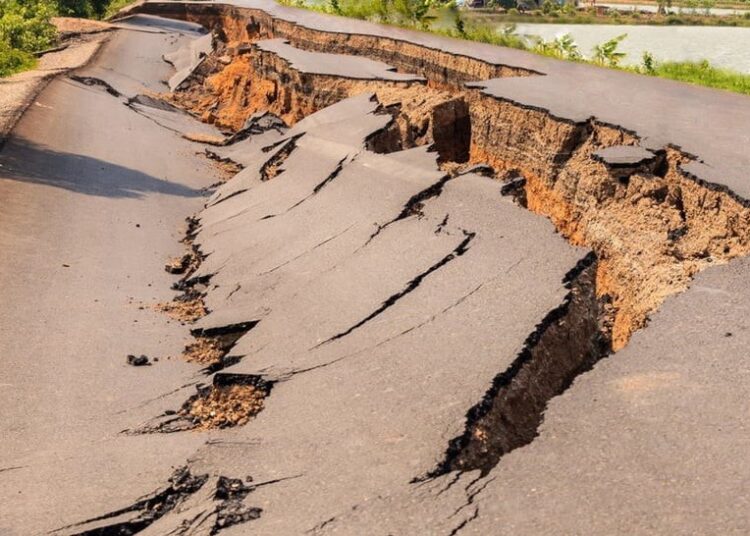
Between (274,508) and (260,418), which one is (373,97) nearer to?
(260,418)

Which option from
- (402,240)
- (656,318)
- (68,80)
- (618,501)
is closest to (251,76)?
(68,80)

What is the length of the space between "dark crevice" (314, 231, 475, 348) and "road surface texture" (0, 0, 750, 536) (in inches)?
1.1

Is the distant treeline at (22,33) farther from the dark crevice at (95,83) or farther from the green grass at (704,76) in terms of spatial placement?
the green grass at (704,76)

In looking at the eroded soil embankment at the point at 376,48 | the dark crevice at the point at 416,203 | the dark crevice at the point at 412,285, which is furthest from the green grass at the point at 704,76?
the dark crevice at the point at 412,285

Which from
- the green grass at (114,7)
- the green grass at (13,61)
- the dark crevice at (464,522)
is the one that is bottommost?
the dark crevice at (464,522)

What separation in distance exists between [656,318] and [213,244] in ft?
18.4

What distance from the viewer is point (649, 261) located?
6.57 m

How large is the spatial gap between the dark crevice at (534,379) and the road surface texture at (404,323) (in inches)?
0.7

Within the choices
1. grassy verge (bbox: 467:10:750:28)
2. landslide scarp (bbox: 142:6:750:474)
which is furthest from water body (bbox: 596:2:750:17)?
landslide scarp (bbox: 142:6:750:474)

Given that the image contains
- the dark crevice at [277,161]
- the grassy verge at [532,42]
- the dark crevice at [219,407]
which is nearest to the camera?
the dark crevice at [219,407]

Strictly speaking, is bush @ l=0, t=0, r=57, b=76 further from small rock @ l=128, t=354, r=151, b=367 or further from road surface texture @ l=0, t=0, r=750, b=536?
small rock @ l=128, t=354, r=151, b=367

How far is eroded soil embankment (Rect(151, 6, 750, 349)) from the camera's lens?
20.6 feet

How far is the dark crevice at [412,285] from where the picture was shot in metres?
5.88

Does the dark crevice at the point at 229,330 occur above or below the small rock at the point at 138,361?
above
